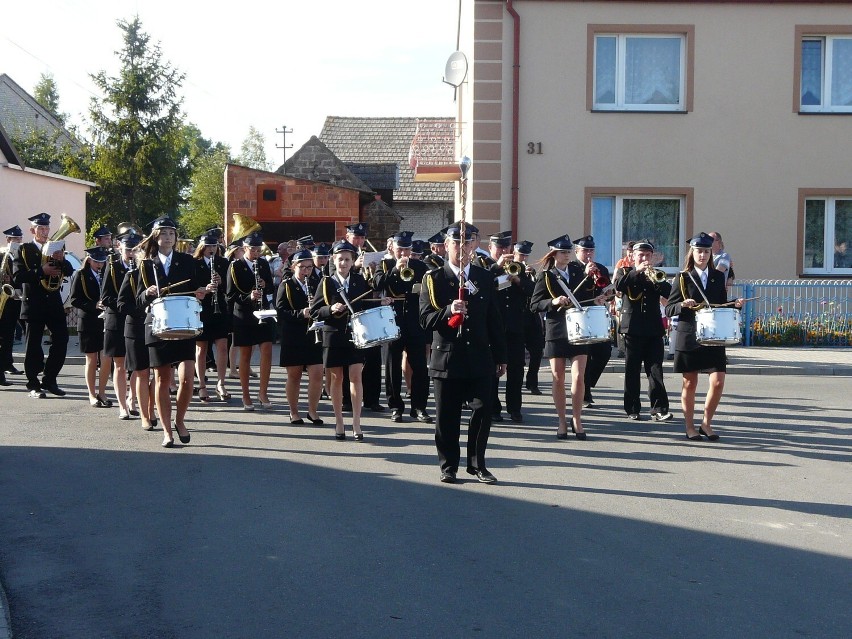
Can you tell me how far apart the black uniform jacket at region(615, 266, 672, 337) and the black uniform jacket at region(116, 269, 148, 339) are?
4954mm

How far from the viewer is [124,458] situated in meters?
9.58

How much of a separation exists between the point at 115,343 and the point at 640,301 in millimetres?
5685

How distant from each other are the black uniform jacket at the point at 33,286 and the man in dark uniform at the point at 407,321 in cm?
463

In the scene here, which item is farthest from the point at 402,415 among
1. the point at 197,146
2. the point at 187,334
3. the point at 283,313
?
the point at 197,146

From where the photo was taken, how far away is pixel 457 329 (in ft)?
27.8

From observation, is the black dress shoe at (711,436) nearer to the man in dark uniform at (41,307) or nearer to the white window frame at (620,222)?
the man in dark uniform at (41,307)

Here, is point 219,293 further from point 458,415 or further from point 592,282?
point 458,415

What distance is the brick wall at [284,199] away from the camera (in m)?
30.0

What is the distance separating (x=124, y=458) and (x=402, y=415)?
11.8ft

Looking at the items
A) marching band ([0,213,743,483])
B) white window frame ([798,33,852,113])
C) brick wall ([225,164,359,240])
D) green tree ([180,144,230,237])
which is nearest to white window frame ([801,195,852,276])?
white window frame ([798,33,852,113])

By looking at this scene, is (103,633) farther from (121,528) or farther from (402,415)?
(402,415)

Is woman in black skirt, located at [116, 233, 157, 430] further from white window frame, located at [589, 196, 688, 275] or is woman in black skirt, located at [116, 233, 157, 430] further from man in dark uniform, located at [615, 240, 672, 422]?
white window frame, located at [589, 196, 688, 275]

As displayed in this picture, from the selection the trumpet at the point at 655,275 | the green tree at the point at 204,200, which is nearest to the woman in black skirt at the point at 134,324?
the trumpet at the point at 655,275

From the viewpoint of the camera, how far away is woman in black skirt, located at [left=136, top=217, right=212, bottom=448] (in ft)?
32.9
